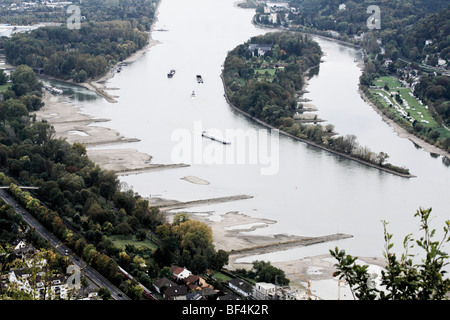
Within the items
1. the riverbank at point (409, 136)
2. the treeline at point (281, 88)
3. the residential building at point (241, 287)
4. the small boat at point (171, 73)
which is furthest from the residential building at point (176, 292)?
the small boat at point (171, 73)

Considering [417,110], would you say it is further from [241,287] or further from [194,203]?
[241,287]

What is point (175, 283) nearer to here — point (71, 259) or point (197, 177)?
point (71, 259)

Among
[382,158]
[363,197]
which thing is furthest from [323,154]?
[363,197]

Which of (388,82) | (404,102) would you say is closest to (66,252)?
(404,102)

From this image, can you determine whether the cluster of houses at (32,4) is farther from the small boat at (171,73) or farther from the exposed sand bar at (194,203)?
the exposed sand bar at (194,203)

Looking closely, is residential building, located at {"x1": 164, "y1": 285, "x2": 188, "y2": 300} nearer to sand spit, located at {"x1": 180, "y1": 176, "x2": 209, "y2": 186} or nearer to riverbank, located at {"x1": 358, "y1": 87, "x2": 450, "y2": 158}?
sand spit, located at {"x1": 180, "y1": 176, "x2": 209, "y2": 186}

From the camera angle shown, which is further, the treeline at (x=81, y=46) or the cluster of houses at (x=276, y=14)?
the cluster of houses at (x=276, y=14)

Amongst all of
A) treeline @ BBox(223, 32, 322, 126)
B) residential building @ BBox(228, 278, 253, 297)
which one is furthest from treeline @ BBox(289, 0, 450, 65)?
residential building @ BBox(228, 278, 253, 297)
